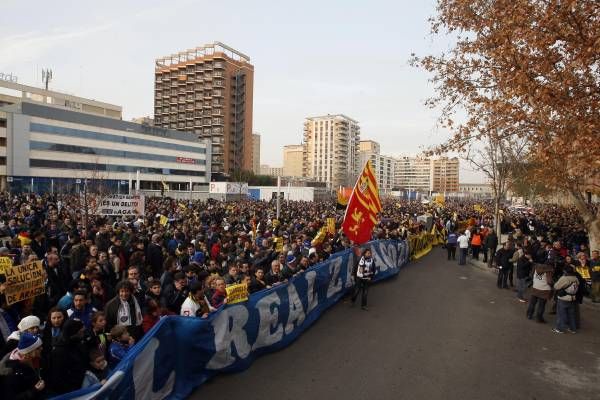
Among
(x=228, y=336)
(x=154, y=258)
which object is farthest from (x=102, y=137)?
(x=228, y=336)

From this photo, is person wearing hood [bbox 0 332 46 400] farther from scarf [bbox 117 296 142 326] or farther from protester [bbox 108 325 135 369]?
scarf [bbox 117 296 142 326]

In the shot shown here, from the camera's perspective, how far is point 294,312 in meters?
8.20

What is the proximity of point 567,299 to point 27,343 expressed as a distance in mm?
9882

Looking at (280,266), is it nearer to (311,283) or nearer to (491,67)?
→ (311,283)

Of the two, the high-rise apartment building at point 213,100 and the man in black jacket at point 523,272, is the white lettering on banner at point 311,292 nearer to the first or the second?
the man in black jacket at point 523,272

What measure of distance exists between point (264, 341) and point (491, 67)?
33.6 ft

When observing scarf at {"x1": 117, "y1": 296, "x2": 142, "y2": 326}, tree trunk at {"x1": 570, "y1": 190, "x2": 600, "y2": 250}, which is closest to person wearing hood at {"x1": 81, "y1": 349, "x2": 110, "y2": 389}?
scarf at {"x1": 117, "y1": 296, "x2": 142, "y2": 326}

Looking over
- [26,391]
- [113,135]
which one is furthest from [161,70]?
[26,391]

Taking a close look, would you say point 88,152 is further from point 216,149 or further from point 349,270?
point 349,270

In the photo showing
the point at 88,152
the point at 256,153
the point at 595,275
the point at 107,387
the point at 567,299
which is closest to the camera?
the point at 107,387

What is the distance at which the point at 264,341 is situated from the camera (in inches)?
282

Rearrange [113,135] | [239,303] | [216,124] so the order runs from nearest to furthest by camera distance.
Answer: [239,303], [113,135], [216,124]

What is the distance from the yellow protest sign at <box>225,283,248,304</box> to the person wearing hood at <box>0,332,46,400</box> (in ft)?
→ 8.94

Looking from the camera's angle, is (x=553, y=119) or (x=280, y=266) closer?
(x=280, y=266)
